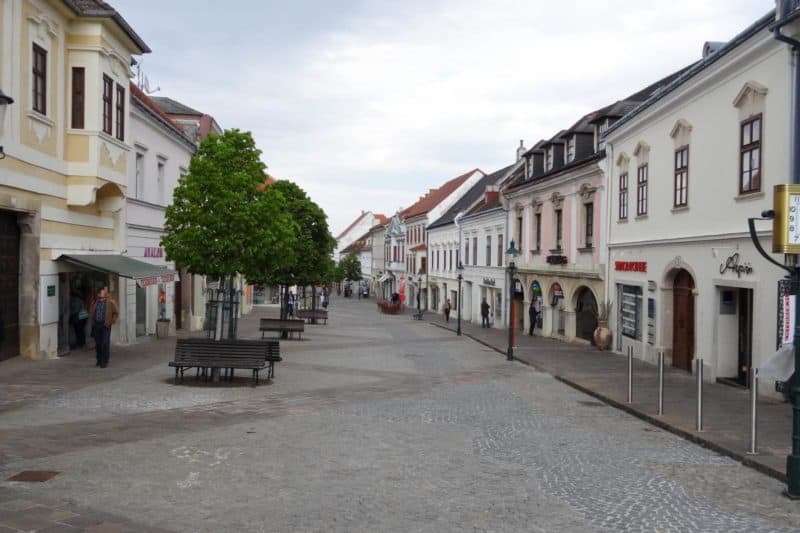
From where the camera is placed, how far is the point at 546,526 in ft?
21.3

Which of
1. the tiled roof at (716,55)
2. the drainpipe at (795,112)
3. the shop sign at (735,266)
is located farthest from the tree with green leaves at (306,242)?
the drainpipe at (795,112)

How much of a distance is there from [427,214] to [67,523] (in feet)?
188

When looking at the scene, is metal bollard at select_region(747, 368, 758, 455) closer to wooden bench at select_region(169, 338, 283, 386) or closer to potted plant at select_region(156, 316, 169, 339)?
wooden bench at select_region(169, 338, 283, 386)

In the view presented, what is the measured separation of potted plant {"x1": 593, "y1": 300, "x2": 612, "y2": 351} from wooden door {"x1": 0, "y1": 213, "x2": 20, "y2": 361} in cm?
1734

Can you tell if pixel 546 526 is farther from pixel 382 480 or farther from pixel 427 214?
pixel 427 214

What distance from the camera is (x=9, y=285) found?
15477mm

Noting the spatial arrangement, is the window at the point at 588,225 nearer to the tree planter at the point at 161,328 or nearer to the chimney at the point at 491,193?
the tree planter at the point at 161,328

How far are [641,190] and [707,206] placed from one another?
495 cm

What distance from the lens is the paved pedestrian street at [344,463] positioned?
21.7 ft

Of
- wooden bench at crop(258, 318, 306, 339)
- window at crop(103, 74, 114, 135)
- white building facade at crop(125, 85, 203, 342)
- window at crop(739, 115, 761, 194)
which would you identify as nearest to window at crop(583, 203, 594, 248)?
wooden bench at crop(258, 318, 306, 339)

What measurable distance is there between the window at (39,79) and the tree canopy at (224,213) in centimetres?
323

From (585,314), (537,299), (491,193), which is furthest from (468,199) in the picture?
(585,314)

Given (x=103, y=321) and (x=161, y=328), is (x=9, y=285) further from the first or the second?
(x=161, y=328)

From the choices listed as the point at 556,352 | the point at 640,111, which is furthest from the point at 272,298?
the point at 640,111
